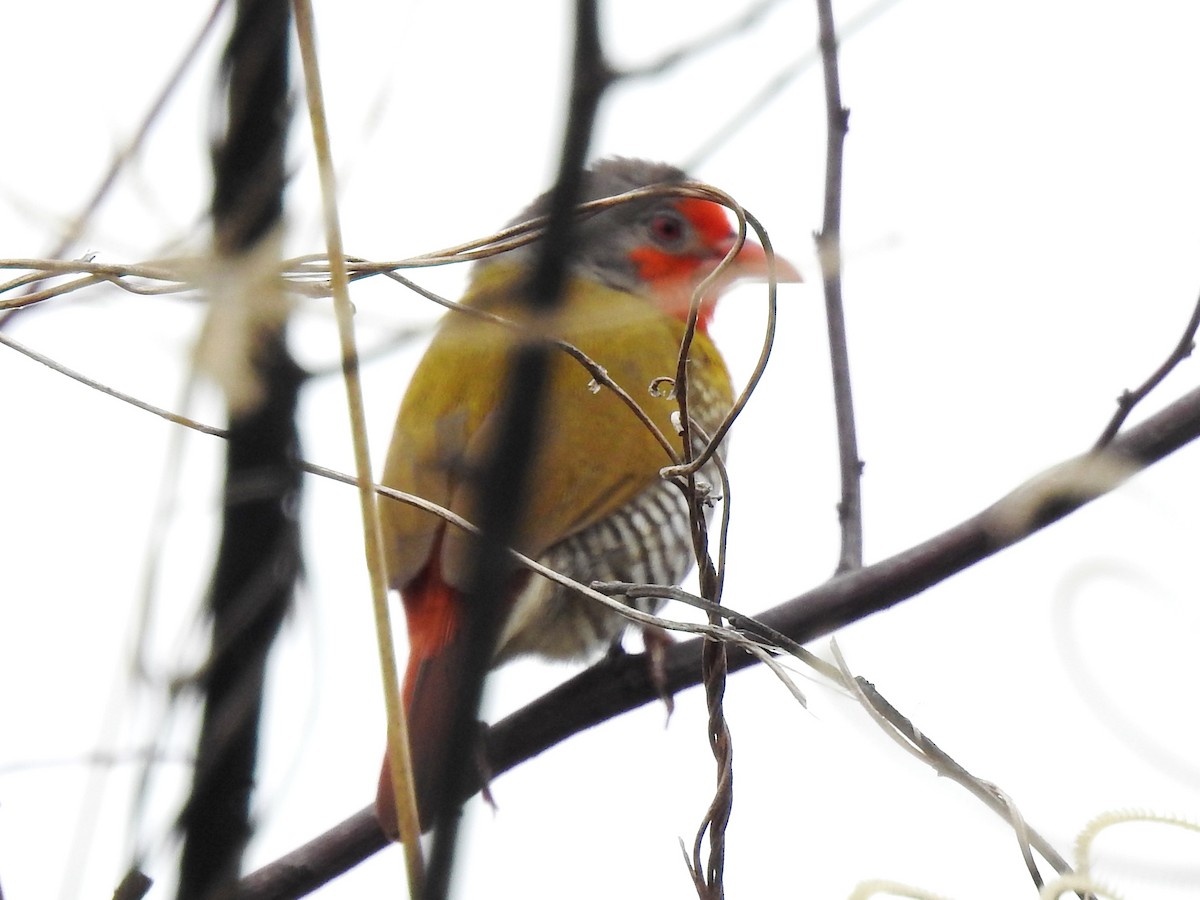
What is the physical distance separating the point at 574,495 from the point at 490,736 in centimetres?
67

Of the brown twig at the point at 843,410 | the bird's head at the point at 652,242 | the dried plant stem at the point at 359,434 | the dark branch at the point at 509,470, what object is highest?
the bird's head at the point at 652,242

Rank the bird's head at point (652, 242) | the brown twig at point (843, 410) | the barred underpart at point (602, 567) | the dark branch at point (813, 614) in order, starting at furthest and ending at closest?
the bird's head at point (652, 242) → the barred underpart at point (602, 567) → the brown twig at point (843, 410) → the dark branch at point (813, 614)

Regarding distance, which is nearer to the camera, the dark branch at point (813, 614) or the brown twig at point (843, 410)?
the dark branch at point (813, 614)

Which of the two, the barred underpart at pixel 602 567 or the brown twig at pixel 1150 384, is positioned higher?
the barred underpart at pixel 602 567

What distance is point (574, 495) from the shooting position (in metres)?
3.41

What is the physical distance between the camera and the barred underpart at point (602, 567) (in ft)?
11.1

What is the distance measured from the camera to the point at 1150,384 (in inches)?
74.6

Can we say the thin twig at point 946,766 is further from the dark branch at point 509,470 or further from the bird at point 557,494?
the bird at point 557,494

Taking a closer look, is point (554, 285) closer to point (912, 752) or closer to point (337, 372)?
point (337, 372)

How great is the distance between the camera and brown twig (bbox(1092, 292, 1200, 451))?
1854mm

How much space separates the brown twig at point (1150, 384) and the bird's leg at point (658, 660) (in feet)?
3.15

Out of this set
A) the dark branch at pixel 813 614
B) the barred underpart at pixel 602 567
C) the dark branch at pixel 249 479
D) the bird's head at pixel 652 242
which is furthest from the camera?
the bird's head at pixel 652 242


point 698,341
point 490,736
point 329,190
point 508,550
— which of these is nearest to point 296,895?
point 490,736

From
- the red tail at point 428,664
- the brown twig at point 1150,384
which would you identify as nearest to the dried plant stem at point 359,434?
the brown twig at point 1150,384
